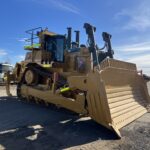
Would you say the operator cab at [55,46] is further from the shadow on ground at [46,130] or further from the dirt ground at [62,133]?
the dirt ground at [62,133]

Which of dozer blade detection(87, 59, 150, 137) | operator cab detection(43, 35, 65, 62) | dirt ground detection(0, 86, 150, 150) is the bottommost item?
dirt ground detection(0, 86, 150, 150)

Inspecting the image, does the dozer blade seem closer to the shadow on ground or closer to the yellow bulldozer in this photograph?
the yellow bulldozer

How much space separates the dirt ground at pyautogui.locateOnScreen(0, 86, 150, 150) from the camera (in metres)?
4.77

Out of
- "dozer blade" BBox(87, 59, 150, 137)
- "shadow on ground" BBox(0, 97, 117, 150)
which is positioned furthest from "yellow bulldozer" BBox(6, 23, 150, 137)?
"shadow on ground" BBox(0, 97, 117, 150)

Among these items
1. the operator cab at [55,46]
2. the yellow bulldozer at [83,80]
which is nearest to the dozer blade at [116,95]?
the yellow bulldozer at [83,80]

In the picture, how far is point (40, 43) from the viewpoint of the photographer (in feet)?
31.2

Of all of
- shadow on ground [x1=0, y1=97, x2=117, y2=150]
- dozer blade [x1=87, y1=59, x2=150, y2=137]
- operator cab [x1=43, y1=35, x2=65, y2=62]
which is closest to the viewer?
shadow on ground [x1=0, y1=97, x2=117, y2=150]

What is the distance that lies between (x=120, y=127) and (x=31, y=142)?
1.99 meters

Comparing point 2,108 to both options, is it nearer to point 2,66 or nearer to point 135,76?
point 135,76

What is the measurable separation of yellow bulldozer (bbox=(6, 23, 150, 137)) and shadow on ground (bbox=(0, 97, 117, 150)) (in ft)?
1.30

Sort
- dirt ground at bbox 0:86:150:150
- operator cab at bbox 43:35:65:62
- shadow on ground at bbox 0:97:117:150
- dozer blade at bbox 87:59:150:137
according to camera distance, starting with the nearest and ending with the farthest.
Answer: dirt ground at bbox 0:86:150:150 → shadow on ground at bbox 0:97:117:150 → dozer blade at bbox 87:59:150:137 → operator cab at bbox 43:35:65:62

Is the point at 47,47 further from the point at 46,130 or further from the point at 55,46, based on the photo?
the point at 46,130

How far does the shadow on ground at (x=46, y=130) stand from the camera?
489 cm

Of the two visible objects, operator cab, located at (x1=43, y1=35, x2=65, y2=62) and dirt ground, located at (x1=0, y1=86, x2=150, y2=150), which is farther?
operator cab, located at (x1=43, y1=35, x2=65, y2=62)
